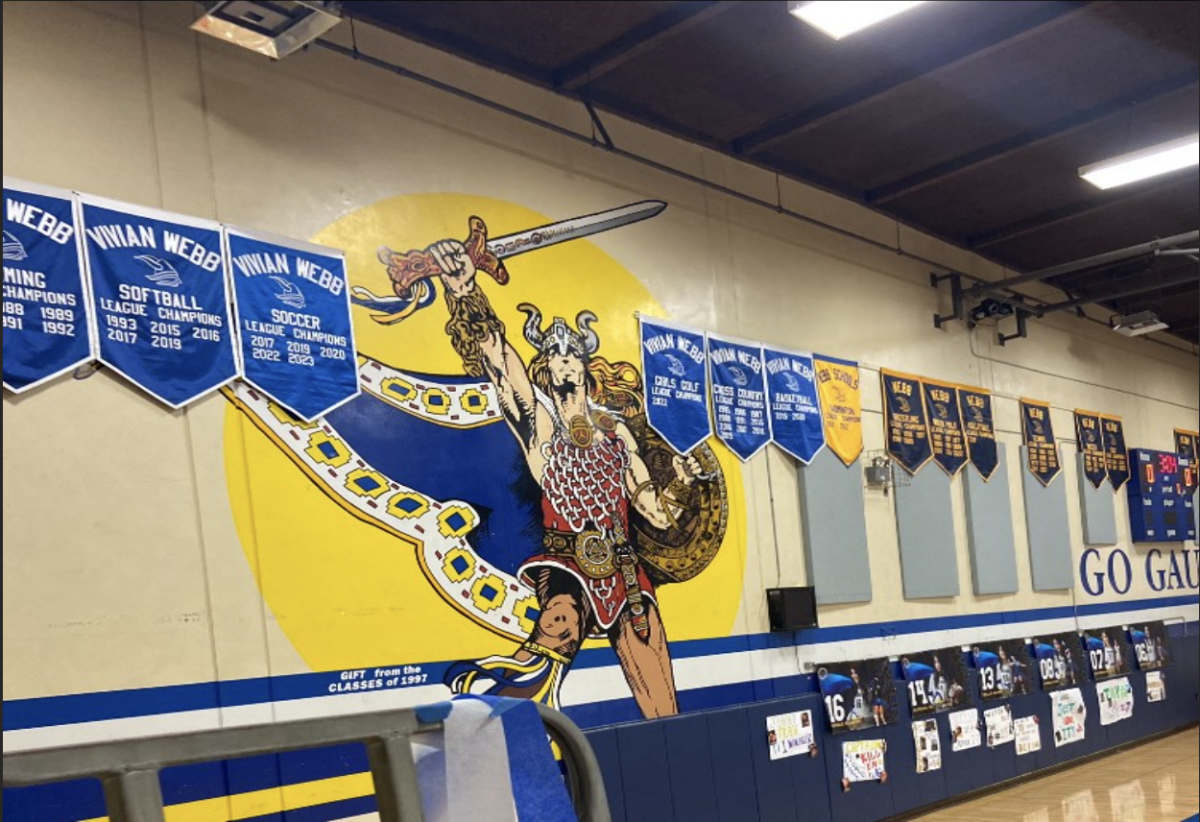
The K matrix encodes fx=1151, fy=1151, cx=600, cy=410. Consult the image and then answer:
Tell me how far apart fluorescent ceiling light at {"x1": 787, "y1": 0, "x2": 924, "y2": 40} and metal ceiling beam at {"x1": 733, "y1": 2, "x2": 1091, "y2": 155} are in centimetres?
149

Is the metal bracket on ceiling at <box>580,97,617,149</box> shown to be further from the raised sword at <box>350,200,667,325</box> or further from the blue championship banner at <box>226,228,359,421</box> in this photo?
the blue championship banner at <box>226,228,359,421</box>

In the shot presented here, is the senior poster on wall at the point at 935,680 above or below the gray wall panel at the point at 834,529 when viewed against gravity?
below

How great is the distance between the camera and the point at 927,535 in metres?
9.12

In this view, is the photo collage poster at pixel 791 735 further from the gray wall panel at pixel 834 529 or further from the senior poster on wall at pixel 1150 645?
the senior poster on wall at pixel 1150 645

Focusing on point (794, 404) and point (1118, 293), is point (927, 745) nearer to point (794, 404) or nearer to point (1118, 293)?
point (794, 404)

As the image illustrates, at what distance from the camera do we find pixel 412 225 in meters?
5.96

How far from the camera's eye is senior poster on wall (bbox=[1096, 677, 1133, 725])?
36.1 feet

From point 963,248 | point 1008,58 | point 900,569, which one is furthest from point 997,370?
point 1008,58

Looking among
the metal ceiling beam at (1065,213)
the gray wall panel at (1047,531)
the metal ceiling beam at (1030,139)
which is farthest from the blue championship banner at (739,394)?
the gray wall panel at (1047,531)

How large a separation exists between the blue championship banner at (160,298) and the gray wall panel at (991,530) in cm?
680

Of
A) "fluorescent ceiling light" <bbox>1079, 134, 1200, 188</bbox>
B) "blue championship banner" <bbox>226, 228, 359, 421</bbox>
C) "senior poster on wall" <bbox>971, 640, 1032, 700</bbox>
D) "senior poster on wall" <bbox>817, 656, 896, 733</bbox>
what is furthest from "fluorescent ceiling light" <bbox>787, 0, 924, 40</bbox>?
"senior poster on wall" <bbox>971, 640, 1032, 700</bbox>

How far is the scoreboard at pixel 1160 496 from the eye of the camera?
41.4 feet

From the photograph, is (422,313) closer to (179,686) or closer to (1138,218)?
(179,686)

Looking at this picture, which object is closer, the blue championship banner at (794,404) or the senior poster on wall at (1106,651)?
the blue championship banner at (794,404)
